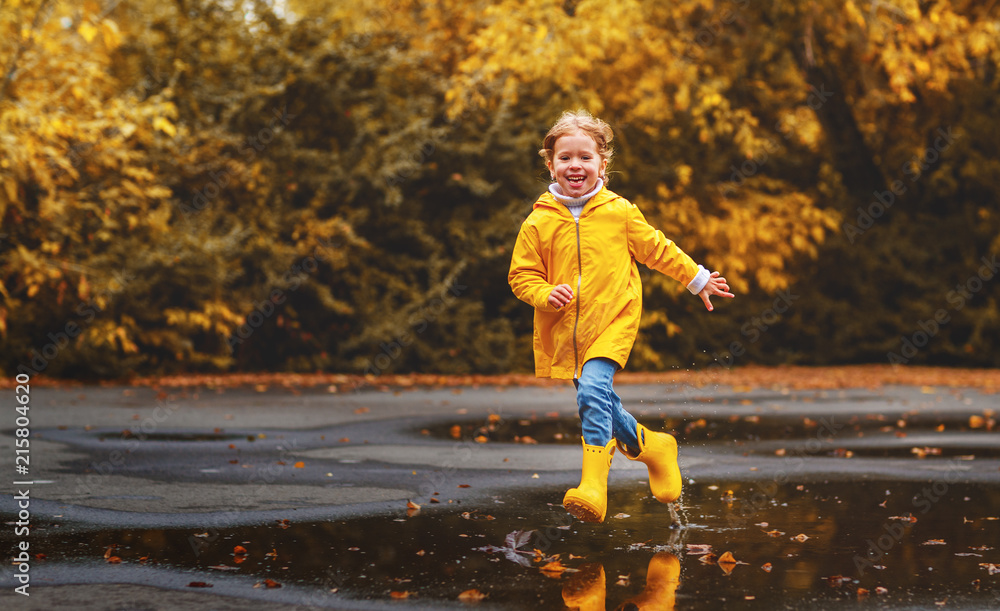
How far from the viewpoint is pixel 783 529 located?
5.07 metres

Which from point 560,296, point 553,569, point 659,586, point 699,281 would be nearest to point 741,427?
point 699,281

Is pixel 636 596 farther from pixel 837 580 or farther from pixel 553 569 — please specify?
pixel 837 580

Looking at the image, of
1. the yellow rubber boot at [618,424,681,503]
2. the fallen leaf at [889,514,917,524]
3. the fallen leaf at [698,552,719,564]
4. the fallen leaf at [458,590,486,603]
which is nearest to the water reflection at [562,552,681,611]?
the fallen leaf at [698,552,719,564]

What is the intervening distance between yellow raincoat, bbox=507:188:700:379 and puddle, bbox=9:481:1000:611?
819 mm

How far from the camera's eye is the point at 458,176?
16109mm

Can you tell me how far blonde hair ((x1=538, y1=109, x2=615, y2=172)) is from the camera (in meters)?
5.01

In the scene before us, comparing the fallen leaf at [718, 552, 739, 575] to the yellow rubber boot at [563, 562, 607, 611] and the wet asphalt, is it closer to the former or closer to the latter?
the yellow rubber boot at [563, 562, 607, 611]

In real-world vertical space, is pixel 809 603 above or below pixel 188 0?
below

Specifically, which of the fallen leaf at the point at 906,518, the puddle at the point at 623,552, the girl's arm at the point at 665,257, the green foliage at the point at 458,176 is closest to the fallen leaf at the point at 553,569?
the puddle at the point at 623,552

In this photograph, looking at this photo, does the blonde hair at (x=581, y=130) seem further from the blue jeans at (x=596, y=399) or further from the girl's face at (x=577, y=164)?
the blue jeans at (x=596, y=399)

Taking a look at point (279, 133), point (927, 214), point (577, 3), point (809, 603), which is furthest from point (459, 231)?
point (809, 603)

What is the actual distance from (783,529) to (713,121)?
14181 mm

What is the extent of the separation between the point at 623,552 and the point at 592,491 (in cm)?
27

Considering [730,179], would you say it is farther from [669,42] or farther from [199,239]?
[199,239]
